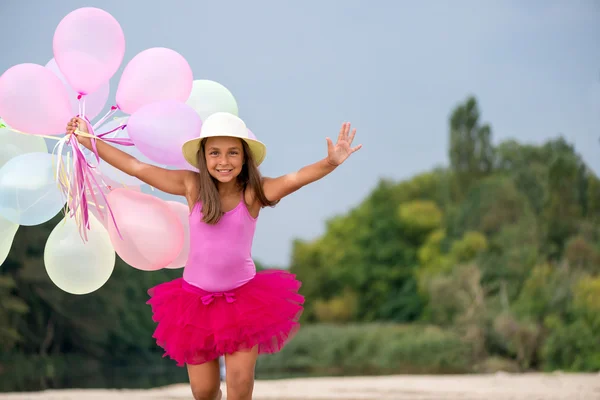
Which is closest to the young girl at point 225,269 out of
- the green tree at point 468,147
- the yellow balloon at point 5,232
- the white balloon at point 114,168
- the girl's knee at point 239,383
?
the girl's knee at point 239,383

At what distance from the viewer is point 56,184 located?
383 cm

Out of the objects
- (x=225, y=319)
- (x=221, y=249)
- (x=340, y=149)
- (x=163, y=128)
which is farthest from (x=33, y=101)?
(x=340, y=149)

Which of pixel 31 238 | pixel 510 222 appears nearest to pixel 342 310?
pixel 510 222

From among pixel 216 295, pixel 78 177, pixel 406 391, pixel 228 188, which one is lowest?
pixel 406 391

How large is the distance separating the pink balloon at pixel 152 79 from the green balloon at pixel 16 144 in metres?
0.65

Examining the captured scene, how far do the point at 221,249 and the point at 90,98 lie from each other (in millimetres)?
1241

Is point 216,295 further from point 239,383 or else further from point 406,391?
point 406,391

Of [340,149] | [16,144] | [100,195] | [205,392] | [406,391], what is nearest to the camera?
[340,149]

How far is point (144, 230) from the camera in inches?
142

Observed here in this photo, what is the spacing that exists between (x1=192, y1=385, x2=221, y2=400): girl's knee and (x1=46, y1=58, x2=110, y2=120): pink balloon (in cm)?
149

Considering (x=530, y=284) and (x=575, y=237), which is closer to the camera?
(x=530, y=284)

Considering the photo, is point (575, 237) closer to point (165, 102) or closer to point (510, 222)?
point (510, 222)

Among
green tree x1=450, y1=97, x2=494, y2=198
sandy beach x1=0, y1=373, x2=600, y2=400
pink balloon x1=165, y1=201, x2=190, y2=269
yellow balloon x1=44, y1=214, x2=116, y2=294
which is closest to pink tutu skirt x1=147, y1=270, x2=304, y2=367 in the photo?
pink balloon x1=165, y1=201, x2=190, y2=269

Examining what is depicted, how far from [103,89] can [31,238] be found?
15717 millimetres
